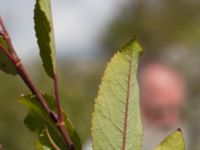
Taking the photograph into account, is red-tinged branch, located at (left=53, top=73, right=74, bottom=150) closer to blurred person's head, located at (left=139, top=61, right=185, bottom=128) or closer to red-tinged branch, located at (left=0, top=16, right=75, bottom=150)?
red-tinged branch, located at (left=0, top=16, right=75, bottom=150)

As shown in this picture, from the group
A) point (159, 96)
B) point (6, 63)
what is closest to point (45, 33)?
point (6, 63)

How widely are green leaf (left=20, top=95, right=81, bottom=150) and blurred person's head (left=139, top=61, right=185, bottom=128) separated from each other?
2570mm

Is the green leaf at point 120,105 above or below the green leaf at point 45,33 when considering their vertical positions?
below

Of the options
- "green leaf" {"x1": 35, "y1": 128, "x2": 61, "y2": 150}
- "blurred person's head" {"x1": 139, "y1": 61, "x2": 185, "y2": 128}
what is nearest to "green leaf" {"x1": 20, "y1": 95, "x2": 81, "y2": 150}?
"green leaf" {"x1": 35, "y1": 128, "x2": 61, "y2": 150}

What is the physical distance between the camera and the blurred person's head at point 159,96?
3.62 metres

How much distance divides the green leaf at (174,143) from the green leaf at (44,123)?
89mm

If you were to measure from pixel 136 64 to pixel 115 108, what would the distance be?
0.05 metres

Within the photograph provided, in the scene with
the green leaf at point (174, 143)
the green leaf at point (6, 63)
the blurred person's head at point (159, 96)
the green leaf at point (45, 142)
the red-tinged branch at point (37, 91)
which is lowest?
the green leaf at point (174, 143)

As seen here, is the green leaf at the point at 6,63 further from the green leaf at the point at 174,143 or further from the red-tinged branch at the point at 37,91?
the green leaf at the point at 174,143

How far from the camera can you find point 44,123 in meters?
0.82

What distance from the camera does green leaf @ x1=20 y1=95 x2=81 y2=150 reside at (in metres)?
0.79

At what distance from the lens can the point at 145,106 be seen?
12.2 feet

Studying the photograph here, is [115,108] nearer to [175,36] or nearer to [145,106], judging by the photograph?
[145,106]

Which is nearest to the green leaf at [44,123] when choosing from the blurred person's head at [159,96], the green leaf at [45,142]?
the green leaf at [45,142]
